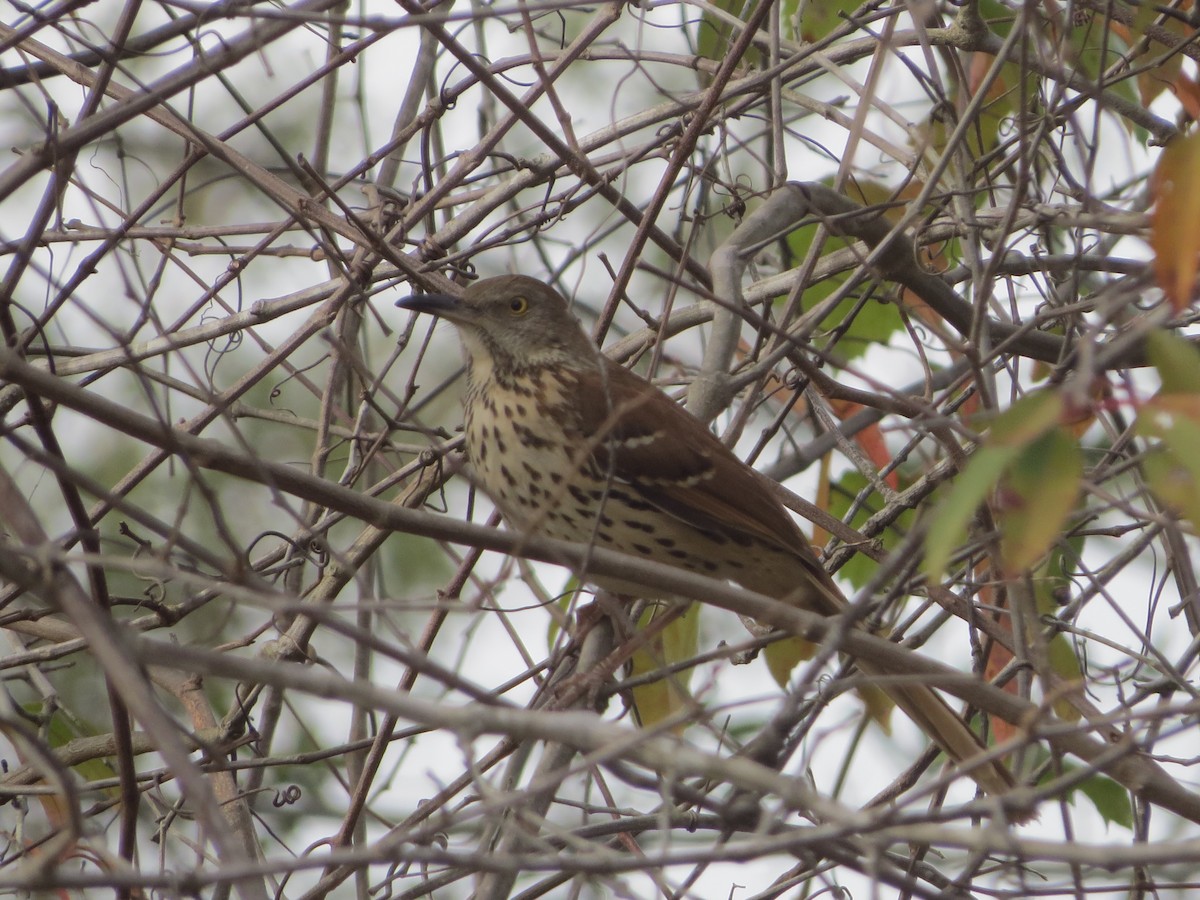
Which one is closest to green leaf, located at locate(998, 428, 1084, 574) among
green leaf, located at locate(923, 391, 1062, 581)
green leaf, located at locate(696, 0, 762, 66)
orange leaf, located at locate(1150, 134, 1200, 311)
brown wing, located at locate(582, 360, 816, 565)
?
green leaf, located at locate(923, 391, 1062, 581)

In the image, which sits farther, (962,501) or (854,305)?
(854,305)

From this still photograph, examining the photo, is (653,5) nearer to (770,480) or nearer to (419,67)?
(419,67)

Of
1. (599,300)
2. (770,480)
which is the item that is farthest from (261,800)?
(770,480)

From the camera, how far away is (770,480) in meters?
3.53

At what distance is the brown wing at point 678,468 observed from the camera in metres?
3.37

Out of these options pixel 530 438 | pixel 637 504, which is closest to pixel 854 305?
pixel 637 504

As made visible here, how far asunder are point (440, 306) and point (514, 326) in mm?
307

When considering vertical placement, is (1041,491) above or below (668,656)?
below

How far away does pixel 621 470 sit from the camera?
3375mm

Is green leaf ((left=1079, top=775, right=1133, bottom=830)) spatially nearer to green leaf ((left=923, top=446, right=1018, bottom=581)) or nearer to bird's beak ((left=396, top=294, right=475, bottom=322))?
bird's beak ((left=396, top=294, right=475, bottom=322))

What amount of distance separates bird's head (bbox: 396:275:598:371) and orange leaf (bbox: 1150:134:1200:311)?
87.9 inches

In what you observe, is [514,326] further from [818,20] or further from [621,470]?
[818,20]

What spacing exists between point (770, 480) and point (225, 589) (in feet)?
6.77

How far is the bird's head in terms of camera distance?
3.59 meters
